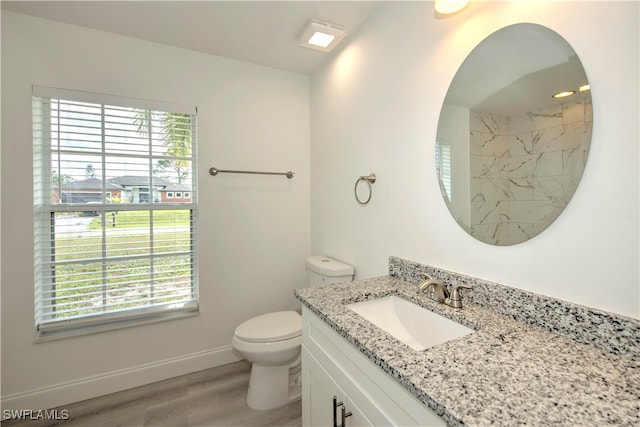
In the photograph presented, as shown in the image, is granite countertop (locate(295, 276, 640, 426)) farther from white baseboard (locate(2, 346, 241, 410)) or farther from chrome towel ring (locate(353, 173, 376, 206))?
white baseboard (locate(2, 346, 241, 410))

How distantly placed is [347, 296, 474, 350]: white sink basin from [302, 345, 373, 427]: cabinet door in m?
0.28

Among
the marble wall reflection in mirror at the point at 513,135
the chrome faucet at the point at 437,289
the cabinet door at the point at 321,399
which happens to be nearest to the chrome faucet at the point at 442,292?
the chrome faucet at the point at 437,289

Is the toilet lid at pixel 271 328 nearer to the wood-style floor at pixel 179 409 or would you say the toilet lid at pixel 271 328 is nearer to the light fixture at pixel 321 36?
the wood-style floor at pixel 179 409

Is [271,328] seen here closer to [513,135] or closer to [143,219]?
[143,219]

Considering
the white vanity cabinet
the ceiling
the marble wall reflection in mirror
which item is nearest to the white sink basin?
the white vanity cabinet

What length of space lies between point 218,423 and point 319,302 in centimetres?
112

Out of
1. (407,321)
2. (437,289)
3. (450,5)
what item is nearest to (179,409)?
(407,321)

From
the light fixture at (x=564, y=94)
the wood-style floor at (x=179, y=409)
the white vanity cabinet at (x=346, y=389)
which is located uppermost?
the light fixture at (x=564, y=94)

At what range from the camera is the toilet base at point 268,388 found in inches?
67.7

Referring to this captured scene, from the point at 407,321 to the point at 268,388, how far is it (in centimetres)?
105

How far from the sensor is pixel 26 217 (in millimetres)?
1672

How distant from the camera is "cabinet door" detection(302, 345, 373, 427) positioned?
0.91 metres

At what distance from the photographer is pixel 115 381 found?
6.19ft

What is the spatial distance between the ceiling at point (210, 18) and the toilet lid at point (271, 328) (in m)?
1.89
